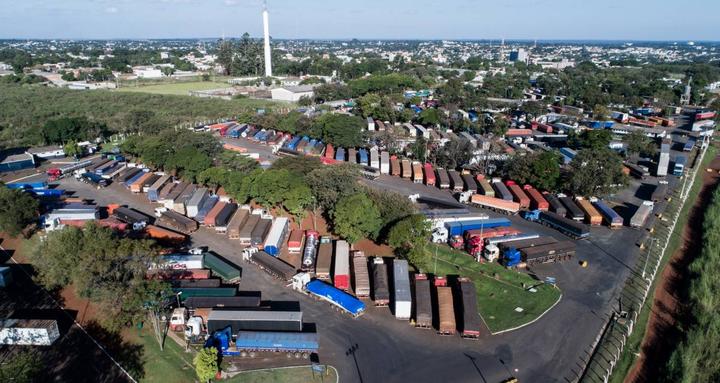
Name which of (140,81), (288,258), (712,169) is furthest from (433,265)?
(140,81)

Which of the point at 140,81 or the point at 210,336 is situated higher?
the point at 140,81

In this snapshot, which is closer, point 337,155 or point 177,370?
point 177,370

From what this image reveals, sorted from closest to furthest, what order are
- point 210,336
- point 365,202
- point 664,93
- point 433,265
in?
point 210,336 → point 433,265 → point 365,202 → point 664,93

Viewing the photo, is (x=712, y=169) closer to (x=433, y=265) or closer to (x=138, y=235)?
(x=433, y=265)

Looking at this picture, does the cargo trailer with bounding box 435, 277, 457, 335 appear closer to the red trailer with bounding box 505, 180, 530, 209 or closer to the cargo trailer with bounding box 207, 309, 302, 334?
the cargo trailer with bounding box 207, 309, 302, 334

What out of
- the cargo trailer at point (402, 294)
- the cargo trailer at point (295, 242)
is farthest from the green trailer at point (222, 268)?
the cargo trailer at point (402, 294)

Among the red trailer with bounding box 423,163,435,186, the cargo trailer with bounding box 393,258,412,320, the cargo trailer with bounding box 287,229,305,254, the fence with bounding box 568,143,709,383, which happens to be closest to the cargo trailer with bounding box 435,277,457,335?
the cargo trailer with bounding box 393,258,412,320

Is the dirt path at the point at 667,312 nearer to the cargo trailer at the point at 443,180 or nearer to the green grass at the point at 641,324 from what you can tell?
the green grass at the point at 641,324
